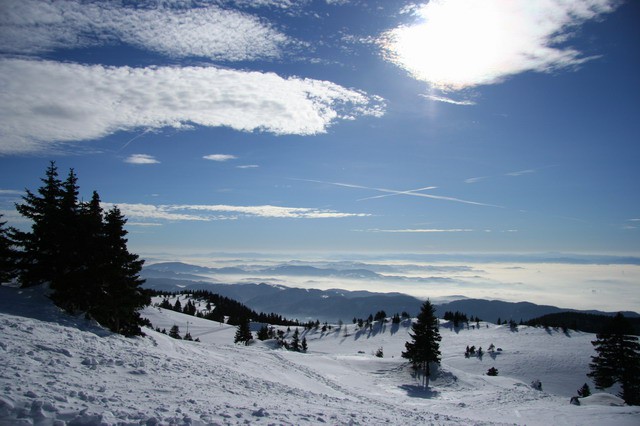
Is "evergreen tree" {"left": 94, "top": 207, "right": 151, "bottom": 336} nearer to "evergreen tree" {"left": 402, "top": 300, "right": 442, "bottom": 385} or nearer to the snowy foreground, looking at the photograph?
the snowy foreground

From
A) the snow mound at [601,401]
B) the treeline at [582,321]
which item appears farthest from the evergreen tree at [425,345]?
the treeline at [582,321]

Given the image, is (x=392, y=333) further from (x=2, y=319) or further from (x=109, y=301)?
(x=2, y=319)

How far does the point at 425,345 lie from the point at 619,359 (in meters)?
23.6

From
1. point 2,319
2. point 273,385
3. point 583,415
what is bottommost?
point 583,415

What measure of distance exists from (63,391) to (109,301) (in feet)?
55.4

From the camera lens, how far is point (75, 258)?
26547 millimetres

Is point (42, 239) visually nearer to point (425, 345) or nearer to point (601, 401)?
point (425, 345)

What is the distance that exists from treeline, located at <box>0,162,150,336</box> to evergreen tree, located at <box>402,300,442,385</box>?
3715cm

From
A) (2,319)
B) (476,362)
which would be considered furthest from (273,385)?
(476,362)

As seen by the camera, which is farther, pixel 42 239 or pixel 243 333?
pixel 243 333

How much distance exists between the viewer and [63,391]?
11406 mm

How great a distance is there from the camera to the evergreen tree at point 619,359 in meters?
44.5

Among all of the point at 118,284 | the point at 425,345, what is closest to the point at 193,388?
the point at 118,284

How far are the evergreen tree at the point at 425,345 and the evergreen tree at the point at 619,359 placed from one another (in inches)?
787
